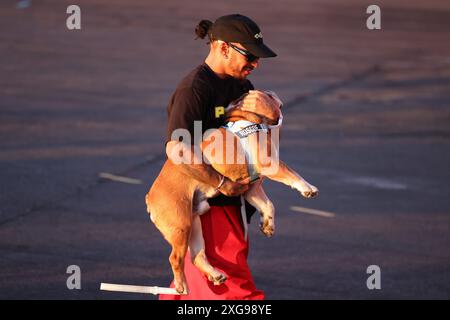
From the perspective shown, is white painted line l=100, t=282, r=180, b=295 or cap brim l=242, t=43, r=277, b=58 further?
white painted line l=100, t=282, r=180, b=295

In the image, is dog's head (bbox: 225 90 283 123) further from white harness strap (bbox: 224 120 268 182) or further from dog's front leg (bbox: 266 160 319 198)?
dog's front leg (bbox: 266 160 319 198)

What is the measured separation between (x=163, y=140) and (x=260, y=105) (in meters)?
7.30

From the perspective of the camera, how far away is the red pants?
555 cm

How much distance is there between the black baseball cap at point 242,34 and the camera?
528 cm

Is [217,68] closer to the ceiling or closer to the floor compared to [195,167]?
closer to the ceiling

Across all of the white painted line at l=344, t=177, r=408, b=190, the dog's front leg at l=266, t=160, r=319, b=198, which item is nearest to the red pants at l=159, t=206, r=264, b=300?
the dog's front leg at l=266, t=160, r=319, b=198

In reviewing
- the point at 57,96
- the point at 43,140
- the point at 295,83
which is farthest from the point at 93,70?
the point at 43,140

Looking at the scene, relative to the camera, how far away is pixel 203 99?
5.27 metres

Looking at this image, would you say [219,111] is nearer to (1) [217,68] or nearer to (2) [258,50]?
(1) [217,68]

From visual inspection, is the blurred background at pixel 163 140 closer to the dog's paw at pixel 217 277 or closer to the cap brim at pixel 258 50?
the dog's paw at pixel 217 277

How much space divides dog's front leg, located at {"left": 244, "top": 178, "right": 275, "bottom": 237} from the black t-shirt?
0.18 m

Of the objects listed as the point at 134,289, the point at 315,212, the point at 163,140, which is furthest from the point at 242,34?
the point at 163,140

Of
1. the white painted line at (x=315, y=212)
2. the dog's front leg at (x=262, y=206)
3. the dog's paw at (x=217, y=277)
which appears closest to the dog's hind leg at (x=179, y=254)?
the dog's paw at (x=217, y=277)

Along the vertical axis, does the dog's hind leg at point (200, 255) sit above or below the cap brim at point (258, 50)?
below
